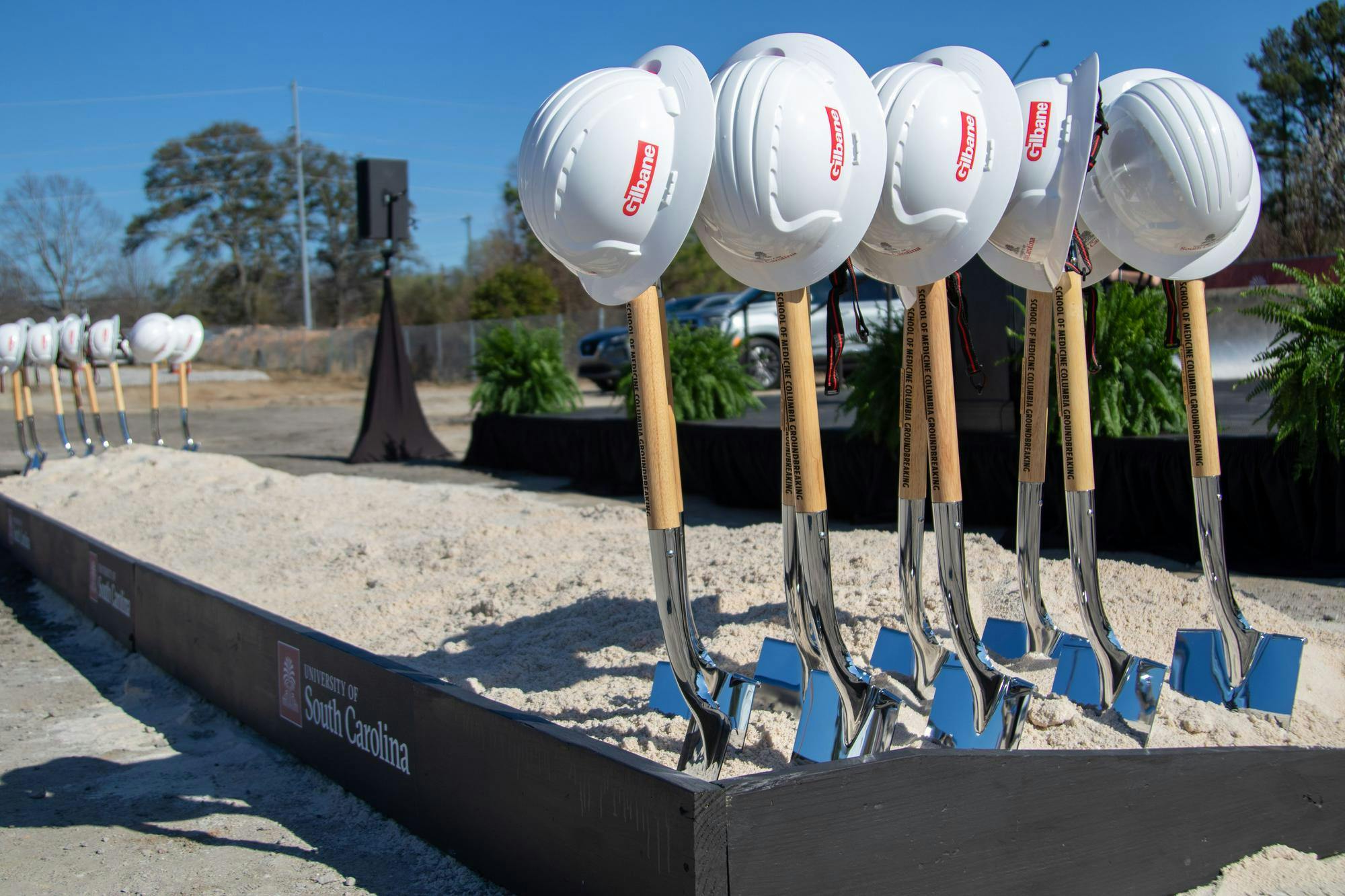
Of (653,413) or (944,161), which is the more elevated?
(944,161)

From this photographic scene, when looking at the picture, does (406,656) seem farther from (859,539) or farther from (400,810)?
(859,539)

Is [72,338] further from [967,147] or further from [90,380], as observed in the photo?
[967,147]

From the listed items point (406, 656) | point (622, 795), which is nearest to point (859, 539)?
point (406, 656)

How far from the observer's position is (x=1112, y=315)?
7094 mm

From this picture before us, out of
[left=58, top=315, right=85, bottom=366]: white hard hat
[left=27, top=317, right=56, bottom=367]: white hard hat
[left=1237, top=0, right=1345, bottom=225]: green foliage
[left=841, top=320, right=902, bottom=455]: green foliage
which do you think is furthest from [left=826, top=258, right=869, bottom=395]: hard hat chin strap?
[left=1237, top=0, right=1345, bottom=225]: green foliage

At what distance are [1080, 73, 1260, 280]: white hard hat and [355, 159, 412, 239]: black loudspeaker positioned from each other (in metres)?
12.4

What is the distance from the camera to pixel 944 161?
2891mm

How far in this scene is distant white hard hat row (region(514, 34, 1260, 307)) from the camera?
2646mm

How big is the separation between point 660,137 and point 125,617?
449 cm

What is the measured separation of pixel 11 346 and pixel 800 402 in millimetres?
11532

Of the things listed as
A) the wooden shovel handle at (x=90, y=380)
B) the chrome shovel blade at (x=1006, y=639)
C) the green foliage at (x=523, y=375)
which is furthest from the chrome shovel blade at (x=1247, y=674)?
the wooden shovel handle at (x=90, y=380)

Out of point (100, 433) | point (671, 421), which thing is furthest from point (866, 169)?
point (100, 433)

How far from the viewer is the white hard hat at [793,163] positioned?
2697 millimetres

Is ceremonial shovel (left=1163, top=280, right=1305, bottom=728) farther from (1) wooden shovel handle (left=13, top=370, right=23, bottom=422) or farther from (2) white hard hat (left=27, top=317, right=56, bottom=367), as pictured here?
(1) wooden shovel handle (left=13, top=370, right=23, bottom=422)
